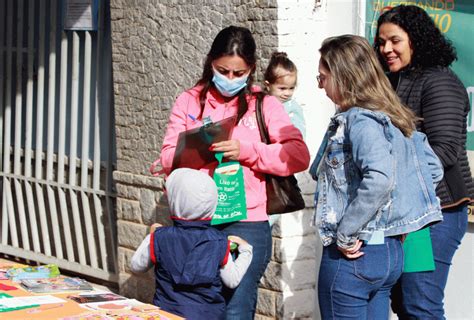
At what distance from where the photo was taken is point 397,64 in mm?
4715

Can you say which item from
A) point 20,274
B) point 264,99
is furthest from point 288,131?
point 20,274

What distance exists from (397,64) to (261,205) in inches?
38.4

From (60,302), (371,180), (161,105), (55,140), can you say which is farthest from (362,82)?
(55,140)

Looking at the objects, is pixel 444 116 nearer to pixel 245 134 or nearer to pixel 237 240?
pixel 245 134

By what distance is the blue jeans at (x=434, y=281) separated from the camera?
4.50 meters

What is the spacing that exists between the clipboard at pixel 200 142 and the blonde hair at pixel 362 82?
725 millimetres

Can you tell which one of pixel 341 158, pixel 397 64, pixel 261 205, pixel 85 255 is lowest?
pixel 85 255

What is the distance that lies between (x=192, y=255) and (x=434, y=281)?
113 cm

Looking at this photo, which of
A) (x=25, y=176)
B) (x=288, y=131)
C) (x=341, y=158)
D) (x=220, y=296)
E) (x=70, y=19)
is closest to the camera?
(x=341, y=158)

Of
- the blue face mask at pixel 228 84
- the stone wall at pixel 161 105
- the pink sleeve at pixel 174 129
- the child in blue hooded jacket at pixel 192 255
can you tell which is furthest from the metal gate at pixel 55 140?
the child in blue hooded jacket at pixel 192 255

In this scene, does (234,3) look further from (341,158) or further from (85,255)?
(85,255)

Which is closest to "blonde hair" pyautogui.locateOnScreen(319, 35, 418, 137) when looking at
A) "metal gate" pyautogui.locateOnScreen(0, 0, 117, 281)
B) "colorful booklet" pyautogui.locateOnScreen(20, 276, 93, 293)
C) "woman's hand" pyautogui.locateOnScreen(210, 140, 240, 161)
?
"woman's hand" pyautogui.locateOnScreen(210, 140, 240, 161)

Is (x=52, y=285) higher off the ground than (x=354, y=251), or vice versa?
(x=354, y=251)

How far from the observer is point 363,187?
403 centimetres
